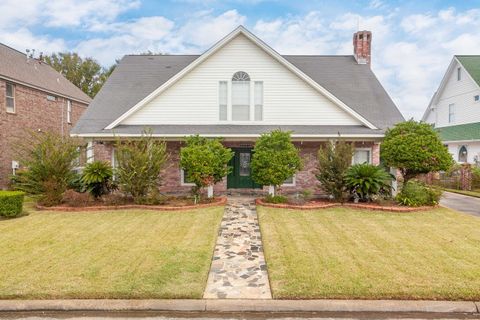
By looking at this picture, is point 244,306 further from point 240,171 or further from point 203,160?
point 240,171

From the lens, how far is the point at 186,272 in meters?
5.30

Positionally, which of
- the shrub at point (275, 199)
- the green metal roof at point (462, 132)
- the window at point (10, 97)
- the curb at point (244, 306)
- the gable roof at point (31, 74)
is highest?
the gable roof at point (31, 74)

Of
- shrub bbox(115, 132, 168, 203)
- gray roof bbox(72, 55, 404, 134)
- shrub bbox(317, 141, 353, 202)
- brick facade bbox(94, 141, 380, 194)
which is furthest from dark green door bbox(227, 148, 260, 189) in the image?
shrub bbox(115, 132, 168, 203)

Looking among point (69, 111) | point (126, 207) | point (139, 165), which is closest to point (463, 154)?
point (139, 165)

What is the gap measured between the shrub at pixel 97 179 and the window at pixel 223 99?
5279 millimetres

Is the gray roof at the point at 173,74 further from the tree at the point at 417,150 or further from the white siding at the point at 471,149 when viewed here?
the white siding at the point at 471,149

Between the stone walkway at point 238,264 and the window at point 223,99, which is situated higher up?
the window at point 223,99

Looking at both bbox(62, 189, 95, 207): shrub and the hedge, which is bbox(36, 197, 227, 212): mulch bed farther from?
the hedge

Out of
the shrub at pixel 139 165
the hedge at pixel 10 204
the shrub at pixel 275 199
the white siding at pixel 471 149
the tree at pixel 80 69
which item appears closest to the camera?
the hedge at pixel 10 204

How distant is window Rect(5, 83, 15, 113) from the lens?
16688 millimetres

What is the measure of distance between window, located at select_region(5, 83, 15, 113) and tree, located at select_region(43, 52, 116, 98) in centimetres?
2379

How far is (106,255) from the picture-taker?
607cm

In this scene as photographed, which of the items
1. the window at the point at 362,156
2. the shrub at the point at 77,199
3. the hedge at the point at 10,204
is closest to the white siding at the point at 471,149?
the window at the point at 362,156

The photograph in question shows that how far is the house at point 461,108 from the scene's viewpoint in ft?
71.5
